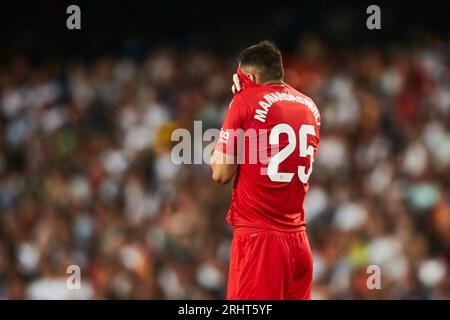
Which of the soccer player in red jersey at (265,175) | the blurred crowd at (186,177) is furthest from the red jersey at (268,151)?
the blurred crowd at (186,177)

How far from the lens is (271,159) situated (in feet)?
14.7

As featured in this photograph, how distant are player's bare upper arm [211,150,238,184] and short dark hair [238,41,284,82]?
0.45 metres

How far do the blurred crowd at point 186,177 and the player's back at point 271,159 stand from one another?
3254 millimetres

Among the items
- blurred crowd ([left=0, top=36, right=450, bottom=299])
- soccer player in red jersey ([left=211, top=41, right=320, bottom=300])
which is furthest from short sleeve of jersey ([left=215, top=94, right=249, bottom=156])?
blurred crowd ([left=0, top=36, right=450, bottom=299])

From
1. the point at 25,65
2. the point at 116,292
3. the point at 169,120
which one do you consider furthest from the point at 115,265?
the point at 25,65

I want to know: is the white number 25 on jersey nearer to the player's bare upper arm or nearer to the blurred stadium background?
the player's bare upper arm

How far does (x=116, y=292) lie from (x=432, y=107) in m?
3.54

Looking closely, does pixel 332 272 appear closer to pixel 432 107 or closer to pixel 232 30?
pixel 432 107

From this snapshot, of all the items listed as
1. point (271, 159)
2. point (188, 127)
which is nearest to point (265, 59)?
point (271, 159)

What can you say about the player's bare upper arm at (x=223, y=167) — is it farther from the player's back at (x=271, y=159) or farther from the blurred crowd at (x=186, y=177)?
the blurred crowd at (x=186, y=177)

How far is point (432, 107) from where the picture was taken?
8.88 metres

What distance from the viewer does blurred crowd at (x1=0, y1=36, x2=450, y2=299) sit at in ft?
26.2

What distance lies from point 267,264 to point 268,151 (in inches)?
22.0

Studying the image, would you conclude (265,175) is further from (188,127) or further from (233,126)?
(188,127)
